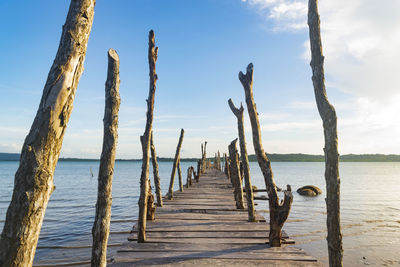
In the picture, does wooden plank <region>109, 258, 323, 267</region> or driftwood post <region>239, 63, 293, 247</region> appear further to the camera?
driftwood post <region>239, 63, 293, 247</region>

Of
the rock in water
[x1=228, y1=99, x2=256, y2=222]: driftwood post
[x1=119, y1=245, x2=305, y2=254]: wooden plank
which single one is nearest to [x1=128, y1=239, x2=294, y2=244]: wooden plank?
[x1=119, y1=245, x2=305, y2=254]: wooden plank

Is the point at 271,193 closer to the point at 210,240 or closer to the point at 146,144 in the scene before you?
the point at 210,240

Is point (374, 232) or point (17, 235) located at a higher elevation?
point (17, 235)

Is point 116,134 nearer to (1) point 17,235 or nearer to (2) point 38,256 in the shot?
(1) point 17,235

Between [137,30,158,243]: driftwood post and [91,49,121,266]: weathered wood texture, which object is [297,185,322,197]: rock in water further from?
[91,49,121,266]: weathered wood texture

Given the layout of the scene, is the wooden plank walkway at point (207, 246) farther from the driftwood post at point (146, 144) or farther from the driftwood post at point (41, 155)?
the driftwood post at point (41, 155)

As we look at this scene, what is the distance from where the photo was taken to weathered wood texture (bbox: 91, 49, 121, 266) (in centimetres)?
378

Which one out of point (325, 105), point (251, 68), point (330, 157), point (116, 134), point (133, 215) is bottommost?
point (133, 215)

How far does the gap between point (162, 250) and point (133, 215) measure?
912 centimetres

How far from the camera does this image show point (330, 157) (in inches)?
141

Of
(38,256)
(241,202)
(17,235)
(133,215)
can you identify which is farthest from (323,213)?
(17,235)

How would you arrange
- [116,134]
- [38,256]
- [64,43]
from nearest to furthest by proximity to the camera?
[64,43]
[116,134]
[38,256]

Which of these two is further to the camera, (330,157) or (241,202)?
(241,202)

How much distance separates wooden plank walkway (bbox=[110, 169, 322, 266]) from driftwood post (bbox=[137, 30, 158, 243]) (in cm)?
36
